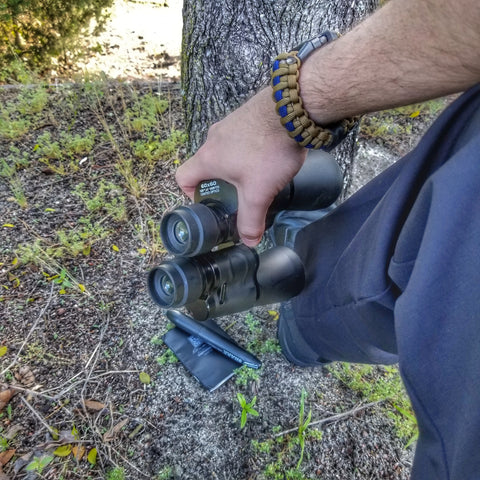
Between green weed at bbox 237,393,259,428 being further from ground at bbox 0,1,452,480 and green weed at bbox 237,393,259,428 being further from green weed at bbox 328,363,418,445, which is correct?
green weed at bbox 328,363,418,445

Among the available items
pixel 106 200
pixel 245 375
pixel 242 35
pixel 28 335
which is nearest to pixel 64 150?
pixel 106 200

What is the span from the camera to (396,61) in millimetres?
721

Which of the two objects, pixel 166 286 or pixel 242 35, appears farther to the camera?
pixel 242 35

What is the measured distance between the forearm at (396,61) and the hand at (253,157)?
0.10 m

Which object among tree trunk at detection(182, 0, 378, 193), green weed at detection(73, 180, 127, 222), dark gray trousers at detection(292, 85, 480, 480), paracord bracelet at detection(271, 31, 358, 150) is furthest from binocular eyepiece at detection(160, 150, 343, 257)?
green weed at detection(73, 180, 127, 222)

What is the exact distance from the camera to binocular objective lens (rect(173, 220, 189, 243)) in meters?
0.98

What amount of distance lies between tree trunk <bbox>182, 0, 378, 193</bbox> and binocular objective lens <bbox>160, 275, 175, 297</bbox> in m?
0.86

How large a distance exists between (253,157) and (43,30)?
2.54 m

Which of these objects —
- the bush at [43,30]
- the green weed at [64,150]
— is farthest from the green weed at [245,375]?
the bush at [43,30]

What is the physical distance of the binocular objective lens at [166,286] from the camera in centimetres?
103

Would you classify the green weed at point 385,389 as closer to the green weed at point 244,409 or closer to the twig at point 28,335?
the green weed at point 244,409

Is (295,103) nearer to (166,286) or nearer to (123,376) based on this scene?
(166,286)

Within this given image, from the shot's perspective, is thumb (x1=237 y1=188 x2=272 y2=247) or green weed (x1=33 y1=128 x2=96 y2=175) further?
green weed (x1=33 y1=128 x2=96 y2=175)

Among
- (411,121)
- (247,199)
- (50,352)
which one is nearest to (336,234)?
(247,199)
